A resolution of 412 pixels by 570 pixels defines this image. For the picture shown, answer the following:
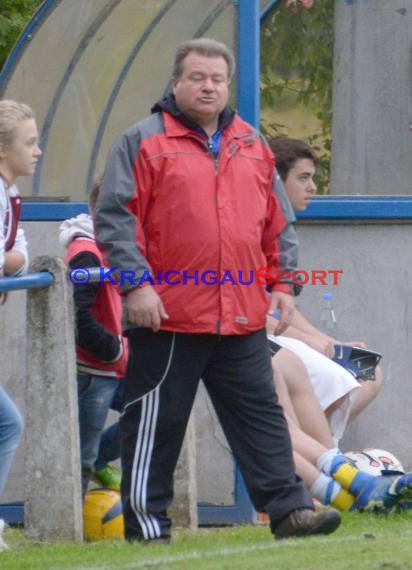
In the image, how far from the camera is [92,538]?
24.6ft

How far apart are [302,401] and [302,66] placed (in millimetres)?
3517

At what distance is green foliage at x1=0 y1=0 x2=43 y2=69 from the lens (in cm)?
1579

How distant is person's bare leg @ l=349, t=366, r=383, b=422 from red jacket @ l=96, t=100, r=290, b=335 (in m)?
2.33

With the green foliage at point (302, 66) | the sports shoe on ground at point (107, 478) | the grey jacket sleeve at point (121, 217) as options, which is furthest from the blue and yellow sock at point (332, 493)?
the green foliage at point (302, 66)

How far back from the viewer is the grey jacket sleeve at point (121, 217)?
596 cm

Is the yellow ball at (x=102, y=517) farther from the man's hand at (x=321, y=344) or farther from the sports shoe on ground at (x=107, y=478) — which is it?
the man's hand at (x=321, y=344)

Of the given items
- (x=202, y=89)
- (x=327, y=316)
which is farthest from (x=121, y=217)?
(x=327, y=316)

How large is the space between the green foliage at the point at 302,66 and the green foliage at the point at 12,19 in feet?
17.9

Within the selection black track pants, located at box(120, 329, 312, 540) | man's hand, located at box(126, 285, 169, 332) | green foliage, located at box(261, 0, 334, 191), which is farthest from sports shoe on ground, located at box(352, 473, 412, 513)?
green foliage, located at box(261, 0, 334, 191)

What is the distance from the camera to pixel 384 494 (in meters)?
7.36

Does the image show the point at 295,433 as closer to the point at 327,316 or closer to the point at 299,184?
the point at 327,316

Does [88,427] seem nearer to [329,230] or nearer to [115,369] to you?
[115,369]

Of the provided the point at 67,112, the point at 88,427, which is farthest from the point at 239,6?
the point at 88,427

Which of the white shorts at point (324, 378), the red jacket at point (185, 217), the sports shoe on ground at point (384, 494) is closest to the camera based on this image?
the red jacket at point (185, 217)
